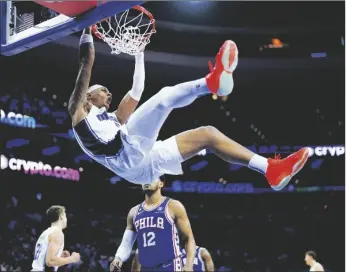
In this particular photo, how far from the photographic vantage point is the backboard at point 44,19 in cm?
516

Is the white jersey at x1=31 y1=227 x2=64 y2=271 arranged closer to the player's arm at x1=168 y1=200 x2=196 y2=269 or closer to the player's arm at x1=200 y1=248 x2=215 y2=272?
the player's arm at x1=168 y1=200 x2=196 y2=269

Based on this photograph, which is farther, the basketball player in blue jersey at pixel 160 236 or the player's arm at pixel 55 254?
the basketball player in blue jersey at pixel 160 236

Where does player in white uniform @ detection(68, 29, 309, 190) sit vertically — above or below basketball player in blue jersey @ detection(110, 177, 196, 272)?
above

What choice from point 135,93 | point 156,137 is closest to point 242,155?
point 156,137

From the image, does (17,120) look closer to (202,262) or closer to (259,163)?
(202,262)

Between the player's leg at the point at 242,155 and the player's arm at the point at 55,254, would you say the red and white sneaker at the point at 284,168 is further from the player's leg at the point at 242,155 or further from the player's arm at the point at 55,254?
the player's arm at the point at 55,254

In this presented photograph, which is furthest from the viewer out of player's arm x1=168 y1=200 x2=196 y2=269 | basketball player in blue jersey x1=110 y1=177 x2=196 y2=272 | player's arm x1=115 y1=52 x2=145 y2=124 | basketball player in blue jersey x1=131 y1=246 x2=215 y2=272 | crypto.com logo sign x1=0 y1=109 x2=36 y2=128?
crypto.com logo sign x1=0 y1=109 x2=36 y2=128

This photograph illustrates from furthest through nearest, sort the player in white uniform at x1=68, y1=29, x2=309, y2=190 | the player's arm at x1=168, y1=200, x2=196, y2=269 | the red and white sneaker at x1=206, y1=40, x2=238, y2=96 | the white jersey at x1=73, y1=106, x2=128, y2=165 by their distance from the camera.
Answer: the player's arm at x1=168, y1=200, x2=196, y2=269
the white jersey at x1=73, y1=106, x2=128, y2=165
the player in white uniform at x1=68, y1=29, x2=309, y2=190
the red and white sneaker at x1=206, y1=40, x2=238, y2=96

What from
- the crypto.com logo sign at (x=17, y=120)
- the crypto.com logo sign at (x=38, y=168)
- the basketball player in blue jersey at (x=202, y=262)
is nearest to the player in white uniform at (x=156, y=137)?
the basketball player in blue jersey at (x=202, y=262)

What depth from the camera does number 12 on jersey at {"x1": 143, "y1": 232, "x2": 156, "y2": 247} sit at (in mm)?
6766

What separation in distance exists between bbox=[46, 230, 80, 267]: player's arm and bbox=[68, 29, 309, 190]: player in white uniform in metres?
1.72

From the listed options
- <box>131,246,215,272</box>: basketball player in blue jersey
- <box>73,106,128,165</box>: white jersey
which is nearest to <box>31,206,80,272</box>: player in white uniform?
<box>73,106,128,165</box>: white jersey

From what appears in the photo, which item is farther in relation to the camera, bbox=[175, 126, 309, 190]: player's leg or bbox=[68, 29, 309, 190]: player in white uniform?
bbox=[175, 126, 309, 190]: player's leg

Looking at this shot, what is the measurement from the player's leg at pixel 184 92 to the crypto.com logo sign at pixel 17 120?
10.1 meters
